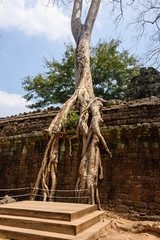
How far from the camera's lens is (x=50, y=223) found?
2.59 meters

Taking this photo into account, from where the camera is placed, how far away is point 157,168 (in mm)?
4000

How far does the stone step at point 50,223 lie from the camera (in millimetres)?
2461

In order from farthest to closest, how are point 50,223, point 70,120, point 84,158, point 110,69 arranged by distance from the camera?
point 110,69 < point 70,120 < point 84,158 < point 50,223

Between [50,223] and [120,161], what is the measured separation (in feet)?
7.77

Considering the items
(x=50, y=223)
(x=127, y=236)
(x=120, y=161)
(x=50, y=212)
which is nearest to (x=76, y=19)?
(x=120, y=161)

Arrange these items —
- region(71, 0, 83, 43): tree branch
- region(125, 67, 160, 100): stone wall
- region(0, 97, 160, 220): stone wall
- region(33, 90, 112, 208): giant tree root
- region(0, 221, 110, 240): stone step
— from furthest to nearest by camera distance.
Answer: region(71, 0, 83, 43): tree branch → region(125, 67, 160, 100): stone wall → region(33, 90, 112, 208): giant tree root → region(0, 97, 160, 220): stone wall → region(0, 221, 110, 240): stone step

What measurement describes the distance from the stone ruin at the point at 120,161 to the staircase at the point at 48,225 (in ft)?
3.41

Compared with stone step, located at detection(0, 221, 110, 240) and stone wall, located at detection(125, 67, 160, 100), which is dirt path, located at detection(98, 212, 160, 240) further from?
stone wall, located at detection(125, 67, 160, 100)

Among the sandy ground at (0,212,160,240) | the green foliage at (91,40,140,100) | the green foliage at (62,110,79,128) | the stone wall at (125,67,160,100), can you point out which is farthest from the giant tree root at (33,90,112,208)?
the green foliage at (91,40,140,100)

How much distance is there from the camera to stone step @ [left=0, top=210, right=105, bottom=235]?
2.46 meters

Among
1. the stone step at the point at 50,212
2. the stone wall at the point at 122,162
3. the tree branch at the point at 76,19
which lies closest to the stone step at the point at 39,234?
the stone step at the point at 50,212

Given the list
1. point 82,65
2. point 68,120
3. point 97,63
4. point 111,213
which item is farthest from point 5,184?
point 97,63

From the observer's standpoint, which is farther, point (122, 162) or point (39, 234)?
point (122, 162)

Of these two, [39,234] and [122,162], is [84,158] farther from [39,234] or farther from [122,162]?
[39,234]
